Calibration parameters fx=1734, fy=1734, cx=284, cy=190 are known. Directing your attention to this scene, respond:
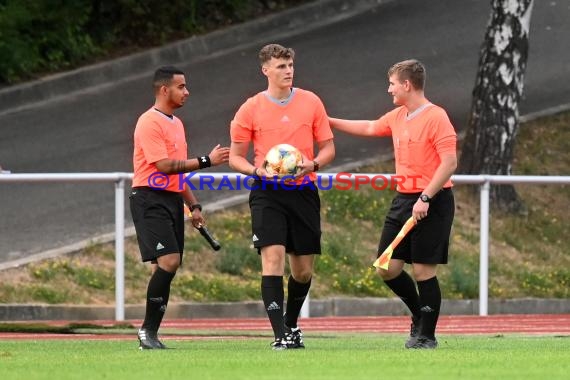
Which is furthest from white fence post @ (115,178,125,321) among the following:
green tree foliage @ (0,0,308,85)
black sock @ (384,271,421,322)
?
green tree foliage @ (0,0,308,85)

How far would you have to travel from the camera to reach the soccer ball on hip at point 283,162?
456 inches

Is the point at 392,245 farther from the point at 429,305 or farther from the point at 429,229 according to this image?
the point at 429,305

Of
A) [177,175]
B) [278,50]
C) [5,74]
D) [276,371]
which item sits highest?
[5,74]

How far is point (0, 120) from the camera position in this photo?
25078 millimetres

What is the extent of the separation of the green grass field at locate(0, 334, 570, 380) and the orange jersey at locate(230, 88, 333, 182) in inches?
55.3

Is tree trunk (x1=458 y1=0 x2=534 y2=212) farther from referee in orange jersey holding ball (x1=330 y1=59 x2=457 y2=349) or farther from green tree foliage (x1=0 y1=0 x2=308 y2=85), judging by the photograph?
referee in orange jersey holding ball (x1=330 y1=59 x2=457 y2=349)

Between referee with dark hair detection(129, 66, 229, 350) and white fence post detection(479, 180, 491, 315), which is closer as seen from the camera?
referee with dark hair detection(129, 66, 229, 350)

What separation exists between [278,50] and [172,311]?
6.04 meters

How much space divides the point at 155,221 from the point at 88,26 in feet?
53.5

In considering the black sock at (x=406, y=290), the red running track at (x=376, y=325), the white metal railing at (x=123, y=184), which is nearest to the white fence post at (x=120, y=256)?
the white metal railing at (x=123, y=184)

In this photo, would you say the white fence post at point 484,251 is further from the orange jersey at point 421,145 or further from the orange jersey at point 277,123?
the orange jersey at point 277,123

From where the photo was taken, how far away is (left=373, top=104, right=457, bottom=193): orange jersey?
11.9 meters

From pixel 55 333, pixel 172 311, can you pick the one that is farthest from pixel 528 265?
pixel 55 333

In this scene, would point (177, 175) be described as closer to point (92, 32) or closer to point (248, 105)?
point (248, 105)
